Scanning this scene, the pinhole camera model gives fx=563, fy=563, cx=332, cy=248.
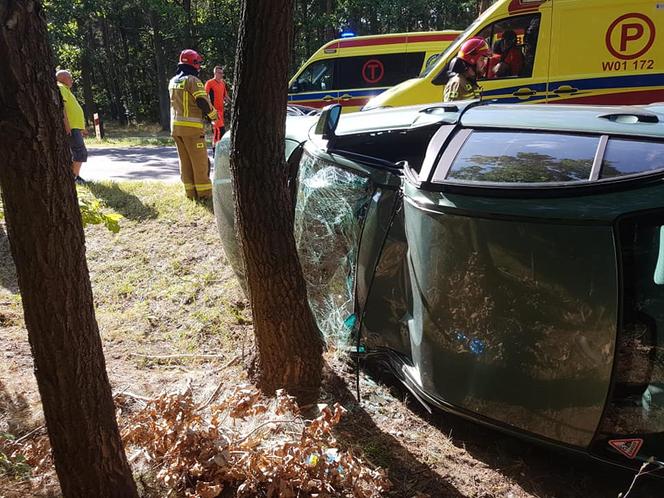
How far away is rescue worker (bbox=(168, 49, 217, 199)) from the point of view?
6.93 metres

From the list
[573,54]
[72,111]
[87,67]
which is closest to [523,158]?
[573,54]

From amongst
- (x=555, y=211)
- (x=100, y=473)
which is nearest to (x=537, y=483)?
(x=555, y=211)

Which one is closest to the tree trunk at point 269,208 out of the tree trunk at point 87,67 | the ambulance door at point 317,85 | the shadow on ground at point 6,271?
the shadow on ground at point 6,271

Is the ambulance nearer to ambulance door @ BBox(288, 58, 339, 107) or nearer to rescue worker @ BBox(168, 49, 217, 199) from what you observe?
rescue worker @ BBox(168, 49, 217, 199)

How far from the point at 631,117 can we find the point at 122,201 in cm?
645

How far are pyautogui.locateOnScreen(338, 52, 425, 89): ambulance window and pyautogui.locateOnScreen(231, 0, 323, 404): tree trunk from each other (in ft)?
34.6

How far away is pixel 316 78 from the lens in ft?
42.4

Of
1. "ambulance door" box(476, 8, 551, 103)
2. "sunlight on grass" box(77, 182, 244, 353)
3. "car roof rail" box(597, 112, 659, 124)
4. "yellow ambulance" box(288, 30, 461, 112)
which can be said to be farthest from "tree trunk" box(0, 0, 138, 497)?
"yellow ambulance" box(288, 30, 461, 112)

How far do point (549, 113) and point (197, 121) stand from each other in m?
4.99

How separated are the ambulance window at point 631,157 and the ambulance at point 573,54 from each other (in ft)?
18.6

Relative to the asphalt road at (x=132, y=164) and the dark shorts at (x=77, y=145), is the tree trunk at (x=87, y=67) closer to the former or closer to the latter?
the asphalt road at (x=132, y=164)

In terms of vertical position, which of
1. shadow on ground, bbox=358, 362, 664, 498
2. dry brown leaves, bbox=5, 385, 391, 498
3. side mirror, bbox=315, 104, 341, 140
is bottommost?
shadow on ground, bbox=358, 362, 664, 498

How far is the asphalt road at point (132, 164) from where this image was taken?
955 cm

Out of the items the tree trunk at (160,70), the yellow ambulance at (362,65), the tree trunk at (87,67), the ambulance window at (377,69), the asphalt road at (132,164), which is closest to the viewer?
the asphalt road at (132,164)
